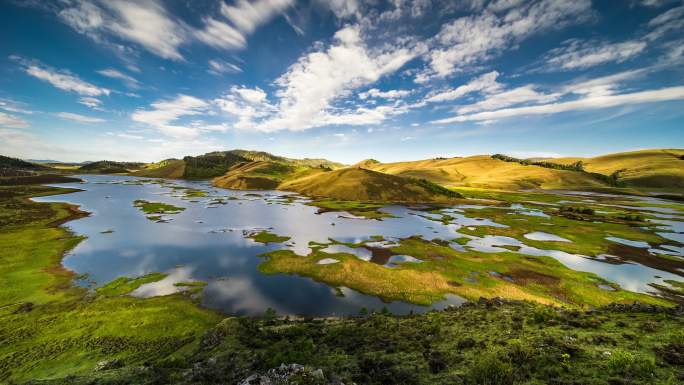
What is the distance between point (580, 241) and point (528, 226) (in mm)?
16040

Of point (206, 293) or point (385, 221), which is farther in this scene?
point (385, 221)

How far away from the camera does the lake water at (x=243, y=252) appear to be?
3456 centimetres

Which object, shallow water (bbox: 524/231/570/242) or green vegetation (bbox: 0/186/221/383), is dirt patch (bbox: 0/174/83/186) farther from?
shallow water (bbox: 524/231/570/242)

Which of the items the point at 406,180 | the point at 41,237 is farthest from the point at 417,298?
the point at 406,180

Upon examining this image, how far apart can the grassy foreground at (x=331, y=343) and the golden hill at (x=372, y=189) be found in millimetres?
118535

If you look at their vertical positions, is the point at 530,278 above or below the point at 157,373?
below

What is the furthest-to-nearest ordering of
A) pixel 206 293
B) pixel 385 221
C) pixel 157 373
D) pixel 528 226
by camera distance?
pixel 385 221
pixel 528 226
pixel 206 293
pixel 157 373

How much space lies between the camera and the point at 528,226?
8112 centimetres

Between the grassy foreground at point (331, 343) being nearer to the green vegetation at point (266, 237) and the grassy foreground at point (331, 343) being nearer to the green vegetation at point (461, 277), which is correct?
the green vegetation at point (461, 277)

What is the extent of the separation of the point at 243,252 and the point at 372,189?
4196 inches

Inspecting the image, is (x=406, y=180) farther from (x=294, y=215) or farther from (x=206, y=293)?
(x=206, y=293)

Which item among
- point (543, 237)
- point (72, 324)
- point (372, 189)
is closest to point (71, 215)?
point (72, 324)

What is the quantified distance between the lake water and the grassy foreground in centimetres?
433

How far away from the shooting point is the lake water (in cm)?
3456
